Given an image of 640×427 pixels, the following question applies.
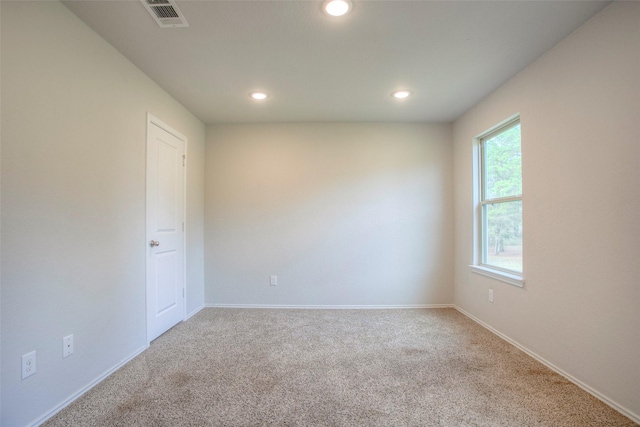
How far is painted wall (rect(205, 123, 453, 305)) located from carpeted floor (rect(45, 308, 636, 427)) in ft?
2.56

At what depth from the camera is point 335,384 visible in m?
1.93

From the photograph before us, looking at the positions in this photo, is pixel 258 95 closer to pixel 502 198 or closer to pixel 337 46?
pixel 337 46

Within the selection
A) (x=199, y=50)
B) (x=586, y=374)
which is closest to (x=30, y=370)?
(x=199, y=50)

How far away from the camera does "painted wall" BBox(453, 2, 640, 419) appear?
1.60 metres

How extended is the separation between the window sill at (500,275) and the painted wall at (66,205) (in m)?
3.18

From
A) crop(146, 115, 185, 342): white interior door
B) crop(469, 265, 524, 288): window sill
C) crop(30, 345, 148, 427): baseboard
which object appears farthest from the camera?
crop(146, 115, 185, 342): white interior door

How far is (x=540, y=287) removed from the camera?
2.22m

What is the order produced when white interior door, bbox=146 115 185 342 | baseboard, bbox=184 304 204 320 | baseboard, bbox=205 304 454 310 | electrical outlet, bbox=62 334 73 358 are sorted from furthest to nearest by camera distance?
baseboard, bbox=205 304 454 310, baseboard, bbox=184 304 204 320, white interior door, bbox=146 115 185 342, electrical outlet, bbox=62 334 73 358

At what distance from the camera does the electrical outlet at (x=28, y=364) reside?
1471mm

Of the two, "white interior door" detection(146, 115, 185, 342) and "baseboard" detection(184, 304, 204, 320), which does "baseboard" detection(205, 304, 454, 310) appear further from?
"white interior door" detection(146, 115, 185, 342)

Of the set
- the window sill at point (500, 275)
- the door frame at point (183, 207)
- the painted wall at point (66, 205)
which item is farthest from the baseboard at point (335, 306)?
the painted wall at point (66, 205)

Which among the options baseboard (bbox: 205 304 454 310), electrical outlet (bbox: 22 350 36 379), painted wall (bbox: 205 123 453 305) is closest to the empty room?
electrical outlet (bbox: 22 350 36 379)

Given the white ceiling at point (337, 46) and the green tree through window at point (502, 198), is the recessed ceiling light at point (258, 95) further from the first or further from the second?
the green tree through window at point (502, 198)

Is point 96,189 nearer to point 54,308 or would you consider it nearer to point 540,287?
point 54,308
